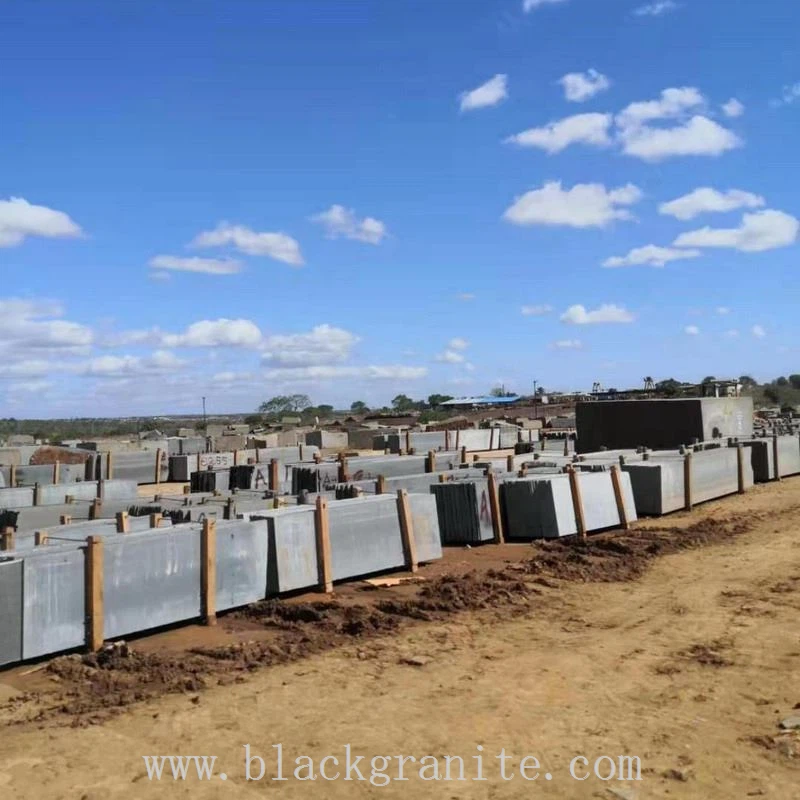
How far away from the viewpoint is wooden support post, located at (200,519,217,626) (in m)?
8.67

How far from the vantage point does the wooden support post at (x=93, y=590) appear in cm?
767

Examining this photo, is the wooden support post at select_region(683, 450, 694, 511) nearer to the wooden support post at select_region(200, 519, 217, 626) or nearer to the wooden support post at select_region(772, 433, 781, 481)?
the wooden support post at select_region(772, 433, 781, 481)

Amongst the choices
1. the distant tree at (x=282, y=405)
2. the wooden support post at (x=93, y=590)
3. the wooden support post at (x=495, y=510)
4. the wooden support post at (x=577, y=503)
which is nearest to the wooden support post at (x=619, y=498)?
the wooden support post at (x=577, y=503)

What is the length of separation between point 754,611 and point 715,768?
470cm

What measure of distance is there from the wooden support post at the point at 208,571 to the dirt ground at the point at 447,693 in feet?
0.84

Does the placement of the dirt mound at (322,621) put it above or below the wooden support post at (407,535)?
below

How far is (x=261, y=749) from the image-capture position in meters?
5.75

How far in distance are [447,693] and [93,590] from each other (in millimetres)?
3440

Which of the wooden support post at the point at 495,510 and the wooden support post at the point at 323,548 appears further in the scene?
the wooden support post at the point at 495,510

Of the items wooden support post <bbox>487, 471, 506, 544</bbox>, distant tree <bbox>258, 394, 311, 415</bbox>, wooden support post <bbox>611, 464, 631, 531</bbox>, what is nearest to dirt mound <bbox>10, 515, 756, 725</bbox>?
wooden support post <bbox>487, 471, 506, 544</bbox>

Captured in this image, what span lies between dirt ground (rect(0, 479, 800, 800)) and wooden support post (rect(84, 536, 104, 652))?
24cm

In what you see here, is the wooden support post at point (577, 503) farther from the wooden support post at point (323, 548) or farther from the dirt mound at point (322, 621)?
the wooden support post at point (323, 548)

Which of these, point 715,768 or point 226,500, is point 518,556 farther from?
point 715,768

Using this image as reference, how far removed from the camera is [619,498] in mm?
15555
